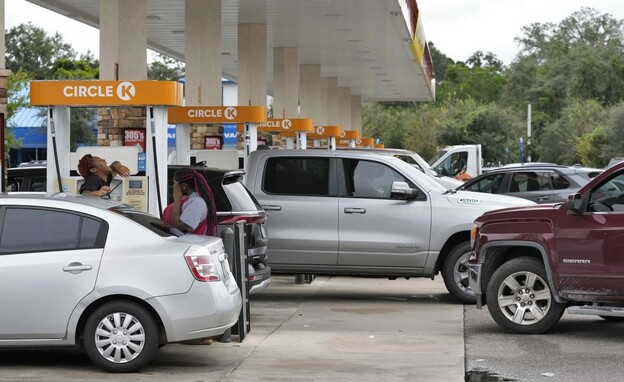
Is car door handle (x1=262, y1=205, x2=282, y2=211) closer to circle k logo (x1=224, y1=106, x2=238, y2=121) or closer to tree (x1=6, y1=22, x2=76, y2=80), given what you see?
circle k logo (x1=224, y1=106, x2=238, y2=121)

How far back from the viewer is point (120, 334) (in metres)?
10.0

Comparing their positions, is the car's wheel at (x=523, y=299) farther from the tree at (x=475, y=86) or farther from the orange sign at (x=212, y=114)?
the tree at (x=475, y=86)

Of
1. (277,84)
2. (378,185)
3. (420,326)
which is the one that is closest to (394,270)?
(378,185)

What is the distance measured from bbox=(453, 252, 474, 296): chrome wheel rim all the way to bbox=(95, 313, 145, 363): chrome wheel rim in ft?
21.0

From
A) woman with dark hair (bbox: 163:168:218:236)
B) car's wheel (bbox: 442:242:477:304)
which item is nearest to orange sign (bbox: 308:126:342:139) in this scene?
car's wheel (bbox: 442:242:477:304)

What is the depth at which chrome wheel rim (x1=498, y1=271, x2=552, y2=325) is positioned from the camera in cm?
1252

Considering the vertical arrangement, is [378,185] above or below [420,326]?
above

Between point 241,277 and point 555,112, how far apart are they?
311 ft

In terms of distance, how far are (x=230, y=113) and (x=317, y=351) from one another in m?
12.1

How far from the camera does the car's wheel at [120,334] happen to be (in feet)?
32.8

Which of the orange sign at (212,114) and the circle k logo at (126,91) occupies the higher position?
the circle k logo at (126,91)

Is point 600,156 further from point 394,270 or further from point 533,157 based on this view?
point 394,270

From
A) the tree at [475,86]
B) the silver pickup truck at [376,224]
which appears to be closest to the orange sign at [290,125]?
the silver pickup truck at [376,224]

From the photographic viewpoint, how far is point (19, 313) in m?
9.98
